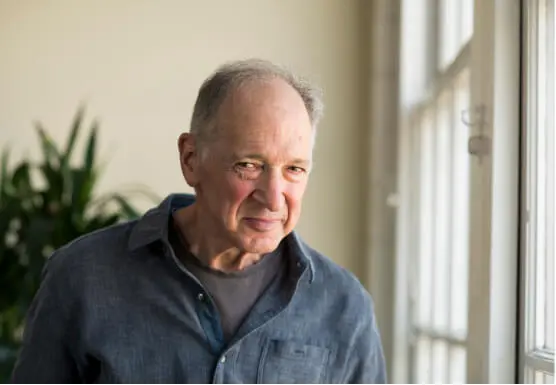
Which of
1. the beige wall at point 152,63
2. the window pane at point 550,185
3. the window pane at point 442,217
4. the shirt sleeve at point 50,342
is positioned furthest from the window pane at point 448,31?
the shirt sleeve at point 50,342

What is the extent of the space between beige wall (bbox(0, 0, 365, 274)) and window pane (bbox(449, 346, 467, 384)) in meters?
0.90

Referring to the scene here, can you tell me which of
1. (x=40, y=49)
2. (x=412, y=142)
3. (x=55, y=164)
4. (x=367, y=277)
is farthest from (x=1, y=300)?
(x=412, y=142)

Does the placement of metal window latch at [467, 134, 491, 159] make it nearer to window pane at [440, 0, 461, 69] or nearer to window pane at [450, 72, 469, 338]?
window pane at [450, 72, 469, 338]

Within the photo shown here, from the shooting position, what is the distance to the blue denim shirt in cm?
129

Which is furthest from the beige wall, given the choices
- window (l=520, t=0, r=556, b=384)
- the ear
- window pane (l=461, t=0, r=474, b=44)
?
the ear

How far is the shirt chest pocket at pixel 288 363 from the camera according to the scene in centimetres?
132

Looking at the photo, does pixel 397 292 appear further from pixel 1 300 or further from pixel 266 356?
pixel 266 356

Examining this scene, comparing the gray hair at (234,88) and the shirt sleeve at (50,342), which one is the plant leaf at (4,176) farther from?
the gray hair at (234,88)

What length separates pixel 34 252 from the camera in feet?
8.66

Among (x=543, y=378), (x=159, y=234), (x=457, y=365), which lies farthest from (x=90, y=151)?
(x=543, y=378)

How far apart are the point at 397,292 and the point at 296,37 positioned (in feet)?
3.22

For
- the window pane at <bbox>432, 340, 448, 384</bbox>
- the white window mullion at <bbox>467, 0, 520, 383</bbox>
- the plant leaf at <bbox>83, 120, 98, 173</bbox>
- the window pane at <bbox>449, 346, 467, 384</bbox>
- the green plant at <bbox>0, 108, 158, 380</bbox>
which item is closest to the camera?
the white window mullion at <bbox>467, 0, 520, 383</bbox>

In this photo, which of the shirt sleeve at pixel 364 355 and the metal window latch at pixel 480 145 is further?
the metal window latch at pixel 480 145

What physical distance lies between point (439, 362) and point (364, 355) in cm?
108
